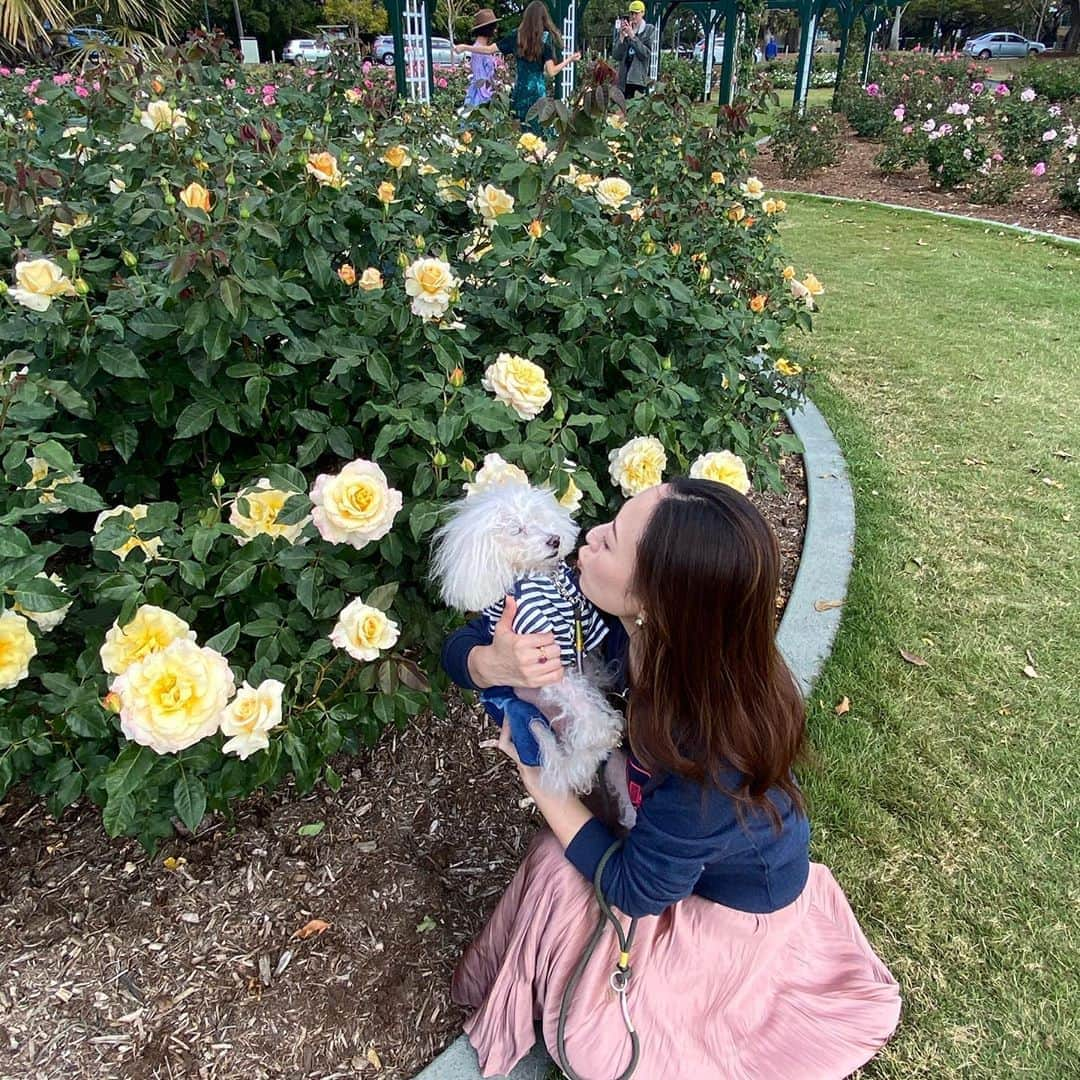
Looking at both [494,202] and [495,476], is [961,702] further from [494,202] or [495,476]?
[494,202]

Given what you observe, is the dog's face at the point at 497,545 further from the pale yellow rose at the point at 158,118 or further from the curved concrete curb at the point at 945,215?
the curved concrete curb at the point at 945,215

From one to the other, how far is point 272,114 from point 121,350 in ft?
5.45

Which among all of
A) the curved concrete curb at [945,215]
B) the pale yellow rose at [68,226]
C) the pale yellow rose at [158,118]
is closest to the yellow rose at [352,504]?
the pale yellow rose at [68,226]

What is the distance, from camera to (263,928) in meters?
1.77

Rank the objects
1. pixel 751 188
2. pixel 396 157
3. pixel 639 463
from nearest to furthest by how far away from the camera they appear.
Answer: pixel 639 463, pixel 396 157, pixel 751 188

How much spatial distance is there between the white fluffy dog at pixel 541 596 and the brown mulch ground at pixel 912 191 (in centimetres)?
876

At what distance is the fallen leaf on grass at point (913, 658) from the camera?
265 centimetres

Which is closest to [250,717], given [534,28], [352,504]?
[352,504]

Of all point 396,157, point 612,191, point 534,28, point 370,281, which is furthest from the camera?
point 534,28

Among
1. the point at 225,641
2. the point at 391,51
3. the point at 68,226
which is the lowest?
the point at 225,641

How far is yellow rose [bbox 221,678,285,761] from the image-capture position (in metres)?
1.23

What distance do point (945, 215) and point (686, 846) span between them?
9500 millimetres

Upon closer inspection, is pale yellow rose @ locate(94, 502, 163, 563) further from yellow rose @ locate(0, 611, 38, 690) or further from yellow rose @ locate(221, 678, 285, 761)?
yellow rose @ locate(221, 678, 285, 761)

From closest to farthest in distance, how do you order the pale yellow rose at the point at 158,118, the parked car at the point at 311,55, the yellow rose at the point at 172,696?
the yellow rose at the point at 172,696, the pale yellow rose at the point at 158,118, the parked car at the point at 311,55
